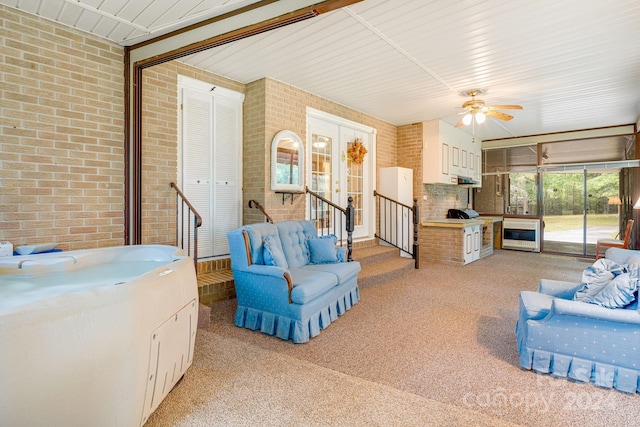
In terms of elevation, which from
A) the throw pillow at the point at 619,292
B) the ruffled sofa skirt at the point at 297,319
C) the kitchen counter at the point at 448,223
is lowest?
the ruffled sofa skirt at the point at 297,319

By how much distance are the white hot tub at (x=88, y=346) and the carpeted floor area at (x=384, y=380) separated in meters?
0.45

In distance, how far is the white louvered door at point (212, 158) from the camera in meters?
4.09

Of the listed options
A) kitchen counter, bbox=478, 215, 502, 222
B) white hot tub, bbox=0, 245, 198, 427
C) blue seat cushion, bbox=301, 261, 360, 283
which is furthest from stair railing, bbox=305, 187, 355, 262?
kitchen counter, bbox=478, 215, 502, 222

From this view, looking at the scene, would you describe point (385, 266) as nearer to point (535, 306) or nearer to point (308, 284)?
point (308, 284)

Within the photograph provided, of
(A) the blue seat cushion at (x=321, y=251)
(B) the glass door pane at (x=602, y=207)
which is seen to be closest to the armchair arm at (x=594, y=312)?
(A) the blue seat cushion at (x=321, y=251)

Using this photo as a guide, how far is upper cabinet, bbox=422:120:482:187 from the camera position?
22.2 ft

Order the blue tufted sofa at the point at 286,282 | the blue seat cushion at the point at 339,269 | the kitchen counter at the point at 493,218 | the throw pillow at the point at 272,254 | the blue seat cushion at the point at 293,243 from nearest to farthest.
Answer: the blue tufted sofa at the point at 286,282, the throw pillow at the point at 272,254, the blue seat cushion at the point at 339,269, the blue seat cushion at the point at 293,243, the kitchen counter at the point at 493,218

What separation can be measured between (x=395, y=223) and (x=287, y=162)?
9.45ft

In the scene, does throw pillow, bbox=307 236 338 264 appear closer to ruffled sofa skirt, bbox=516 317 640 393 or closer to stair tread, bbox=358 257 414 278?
stair tread, bbox=358 257 414 278

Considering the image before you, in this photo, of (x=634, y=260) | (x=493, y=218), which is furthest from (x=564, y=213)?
(x=634, y=260)

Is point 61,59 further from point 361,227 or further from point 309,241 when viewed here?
point 361,227

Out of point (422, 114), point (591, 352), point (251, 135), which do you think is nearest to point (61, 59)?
point (251, 135)

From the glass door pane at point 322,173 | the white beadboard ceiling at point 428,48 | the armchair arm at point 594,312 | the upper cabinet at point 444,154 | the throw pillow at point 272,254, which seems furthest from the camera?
the upper cabinet at point 444,154

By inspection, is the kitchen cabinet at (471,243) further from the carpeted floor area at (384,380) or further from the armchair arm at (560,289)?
the armchair arm at (560,289)
